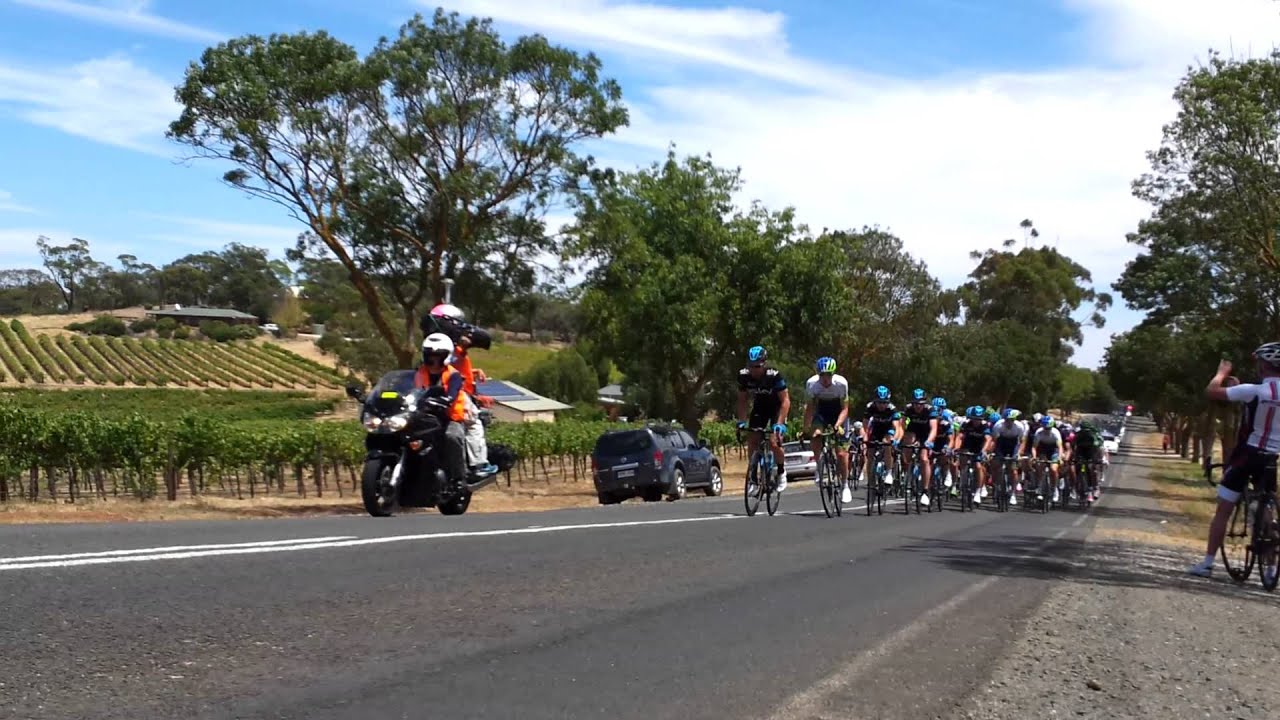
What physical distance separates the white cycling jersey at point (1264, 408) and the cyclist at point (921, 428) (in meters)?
7.97

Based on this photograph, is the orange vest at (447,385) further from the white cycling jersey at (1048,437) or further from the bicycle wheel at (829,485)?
the white cycling jersey at (1048,437)

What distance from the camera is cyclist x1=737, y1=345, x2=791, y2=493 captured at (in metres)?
13.5

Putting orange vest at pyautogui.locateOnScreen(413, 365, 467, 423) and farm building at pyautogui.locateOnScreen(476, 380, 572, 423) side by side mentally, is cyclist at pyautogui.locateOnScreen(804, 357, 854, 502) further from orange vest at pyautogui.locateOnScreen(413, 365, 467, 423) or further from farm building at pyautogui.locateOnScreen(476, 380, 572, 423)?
farm building at pyautogui.locateOnScreen(476, 380, 572, 423)

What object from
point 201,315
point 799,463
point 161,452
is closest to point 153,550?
point 161,452

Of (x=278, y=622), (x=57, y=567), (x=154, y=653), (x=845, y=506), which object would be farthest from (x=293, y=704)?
(x=845, y=506)

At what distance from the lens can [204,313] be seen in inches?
5910

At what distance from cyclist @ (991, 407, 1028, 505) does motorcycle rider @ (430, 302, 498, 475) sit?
13.4 meters

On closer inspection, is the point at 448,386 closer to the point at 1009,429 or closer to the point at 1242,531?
the point at 1242,531

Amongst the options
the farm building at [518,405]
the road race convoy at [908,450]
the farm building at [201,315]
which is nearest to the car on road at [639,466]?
the road race convoy at [908,450]

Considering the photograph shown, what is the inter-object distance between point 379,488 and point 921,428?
9735 millimetres

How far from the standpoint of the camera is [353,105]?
29234 millimetres

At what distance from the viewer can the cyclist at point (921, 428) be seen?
18.0m

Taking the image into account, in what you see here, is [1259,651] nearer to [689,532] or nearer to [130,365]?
[689,532]

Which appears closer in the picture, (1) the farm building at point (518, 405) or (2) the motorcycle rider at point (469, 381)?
(2) the motorcycle rider at point (469, 381)
